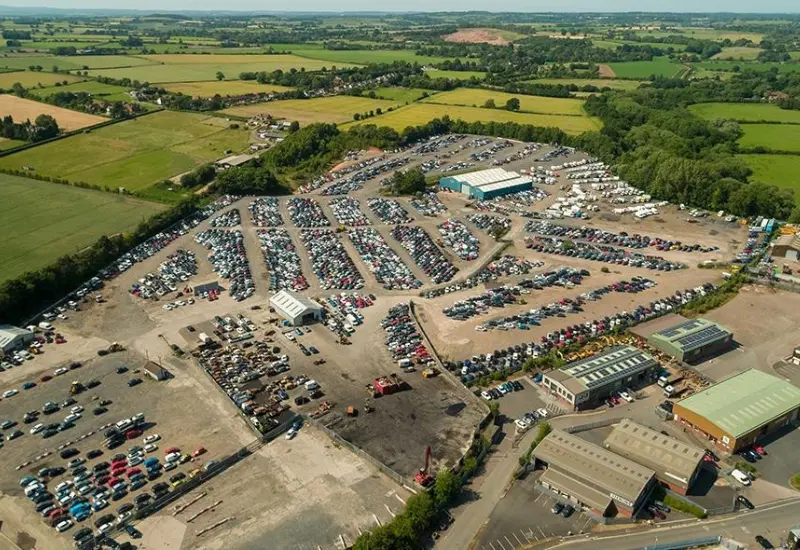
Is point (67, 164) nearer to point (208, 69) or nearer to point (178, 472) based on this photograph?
point (178, 472)

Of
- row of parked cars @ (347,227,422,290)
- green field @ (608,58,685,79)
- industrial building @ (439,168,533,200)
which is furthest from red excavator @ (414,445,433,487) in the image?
green field @ (608,58,685,79)

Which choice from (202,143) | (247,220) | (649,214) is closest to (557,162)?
(649,214)

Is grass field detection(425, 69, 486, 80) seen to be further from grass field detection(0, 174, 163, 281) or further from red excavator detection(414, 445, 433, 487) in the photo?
red excavator detection(414, 445, 433, 487)

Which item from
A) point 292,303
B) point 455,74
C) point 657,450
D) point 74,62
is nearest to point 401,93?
point 455,74

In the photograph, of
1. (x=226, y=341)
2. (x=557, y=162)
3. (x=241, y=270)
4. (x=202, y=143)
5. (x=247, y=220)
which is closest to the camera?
(x=226, y=341)

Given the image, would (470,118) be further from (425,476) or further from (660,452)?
(425,476)

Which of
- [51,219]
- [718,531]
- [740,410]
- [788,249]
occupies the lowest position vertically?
[718,531]
